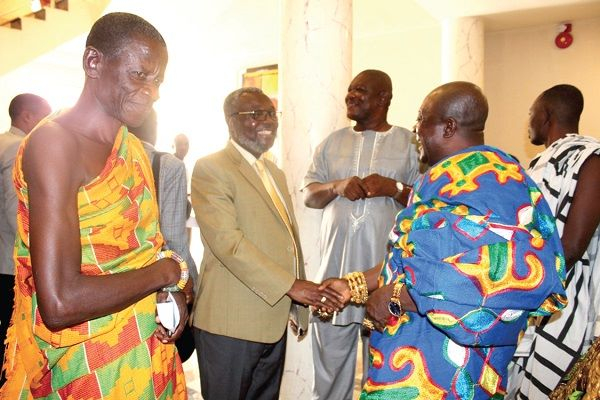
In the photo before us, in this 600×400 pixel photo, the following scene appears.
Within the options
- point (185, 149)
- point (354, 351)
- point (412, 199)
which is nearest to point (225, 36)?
point (185, 149)

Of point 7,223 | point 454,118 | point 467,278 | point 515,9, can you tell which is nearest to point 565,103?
point 454,118

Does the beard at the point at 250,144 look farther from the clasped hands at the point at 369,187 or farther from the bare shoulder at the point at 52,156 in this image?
the bare shoulder at the point at 52,156

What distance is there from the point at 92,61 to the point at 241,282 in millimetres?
1319

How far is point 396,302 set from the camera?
1741mm

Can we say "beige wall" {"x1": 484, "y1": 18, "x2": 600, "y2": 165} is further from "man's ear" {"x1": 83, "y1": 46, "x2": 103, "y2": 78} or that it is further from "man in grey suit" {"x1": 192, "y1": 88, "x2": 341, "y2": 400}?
"man's ear" {"x1": 83, "y1": 46, "x2": 103, "y2": 78}

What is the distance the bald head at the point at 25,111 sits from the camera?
3578 millimetres

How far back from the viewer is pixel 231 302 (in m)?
2.37

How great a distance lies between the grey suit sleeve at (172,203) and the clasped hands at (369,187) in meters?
0.92

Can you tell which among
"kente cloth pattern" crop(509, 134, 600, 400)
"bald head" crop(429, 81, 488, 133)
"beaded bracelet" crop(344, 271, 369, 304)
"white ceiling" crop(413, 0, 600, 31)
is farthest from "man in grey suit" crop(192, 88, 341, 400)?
"white ceiling" crop(413, 0, 600, 31)

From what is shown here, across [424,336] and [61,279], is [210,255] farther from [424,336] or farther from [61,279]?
[61,279]

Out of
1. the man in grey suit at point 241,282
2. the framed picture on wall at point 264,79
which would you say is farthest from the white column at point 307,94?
the framed picture on wall at point 264,79

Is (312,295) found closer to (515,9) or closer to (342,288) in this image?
(342,288)

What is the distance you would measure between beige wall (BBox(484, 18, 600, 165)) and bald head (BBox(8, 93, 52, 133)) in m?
6.22

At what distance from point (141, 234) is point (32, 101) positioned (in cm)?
270
